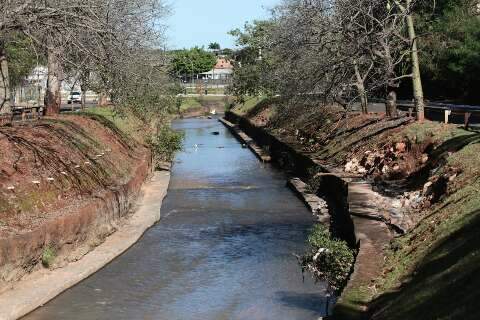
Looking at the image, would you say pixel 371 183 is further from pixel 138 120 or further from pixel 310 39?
pixel 138 120

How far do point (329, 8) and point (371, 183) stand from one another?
710 centimetres

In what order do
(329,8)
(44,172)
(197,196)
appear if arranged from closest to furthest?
1. (44,172)
2. (329,8)
3. (197,196)

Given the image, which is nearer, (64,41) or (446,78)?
(64,41)

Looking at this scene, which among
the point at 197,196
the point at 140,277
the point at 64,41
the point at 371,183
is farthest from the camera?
the point at 197,196

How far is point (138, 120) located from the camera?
38344 millimetres

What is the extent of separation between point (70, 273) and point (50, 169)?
13.3 ft

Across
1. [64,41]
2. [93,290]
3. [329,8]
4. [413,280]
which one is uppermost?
[329,8]

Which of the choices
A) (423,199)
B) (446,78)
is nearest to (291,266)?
(423,199)

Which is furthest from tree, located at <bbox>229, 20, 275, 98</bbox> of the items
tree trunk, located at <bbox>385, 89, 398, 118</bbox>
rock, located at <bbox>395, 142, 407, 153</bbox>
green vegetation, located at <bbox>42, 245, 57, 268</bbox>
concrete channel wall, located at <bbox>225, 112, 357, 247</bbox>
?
green vegetation, located at <bbox>42, 245, 57, 268</bbox>

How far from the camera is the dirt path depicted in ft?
40.8

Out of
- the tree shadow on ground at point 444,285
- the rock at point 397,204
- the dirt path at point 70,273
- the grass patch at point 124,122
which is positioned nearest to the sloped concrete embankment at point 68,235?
the dirt path at point 70,273

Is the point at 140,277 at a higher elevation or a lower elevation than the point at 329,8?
lower

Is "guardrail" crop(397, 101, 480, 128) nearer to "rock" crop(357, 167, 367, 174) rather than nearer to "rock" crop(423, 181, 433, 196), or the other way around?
"rock" crop(357, 167, 367, 174)

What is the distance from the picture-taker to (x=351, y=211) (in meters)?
16.8
